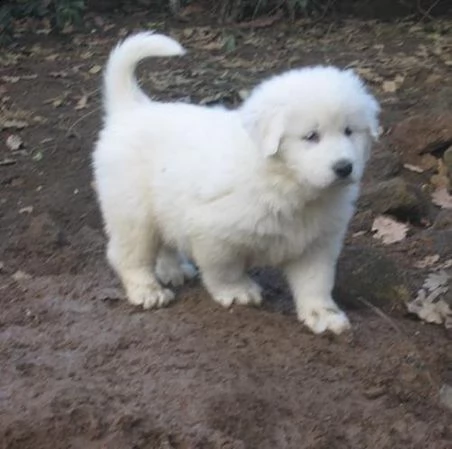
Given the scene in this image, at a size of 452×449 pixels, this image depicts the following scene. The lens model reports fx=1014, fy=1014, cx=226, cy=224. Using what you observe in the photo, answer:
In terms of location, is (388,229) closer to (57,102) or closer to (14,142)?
(14,142)

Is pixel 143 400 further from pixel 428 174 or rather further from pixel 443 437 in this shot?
pixel 428 174

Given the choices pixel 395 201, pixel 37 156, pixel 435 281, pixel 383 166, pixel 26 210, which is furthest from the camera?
pixel 37 156

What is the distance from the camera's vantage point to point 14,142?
780 cm

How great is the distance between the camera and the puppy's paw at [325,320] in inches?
187

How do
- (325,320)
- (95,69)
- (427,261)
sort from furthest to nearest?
(95,69) < (427,261) < (325,320)

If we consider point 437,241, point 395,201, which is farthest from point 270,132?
point 395,201

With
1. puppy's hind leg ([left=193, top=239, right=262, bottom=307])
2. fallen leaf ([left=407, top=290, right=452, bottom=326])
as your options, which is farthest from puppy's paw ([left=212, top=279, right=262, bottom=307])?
fallen leaf ([left=407, top=290, right=452, bottom=326])

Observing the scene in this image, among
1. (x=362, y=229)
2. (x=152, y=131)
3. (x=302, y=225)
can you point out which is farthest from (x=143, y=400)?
(x=362, y=229)

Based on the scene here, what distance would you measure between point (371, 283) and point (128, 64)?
170 centimetres

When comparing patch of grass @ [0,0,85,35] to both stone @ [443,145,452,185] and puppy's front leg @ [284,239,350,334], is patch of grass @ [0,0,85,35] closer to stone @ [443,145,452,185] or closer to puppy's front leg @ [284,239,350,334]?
stone @ [443,145,452,185]

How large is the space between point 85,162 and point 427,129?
2508 millimetres

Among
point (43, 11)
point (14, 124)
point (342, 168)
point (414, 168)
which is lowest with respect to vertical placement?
point (43, 11)

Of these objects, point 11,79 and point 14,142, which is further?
point 11,79

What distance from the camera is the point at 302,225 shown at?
4.53 m
